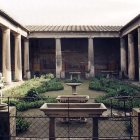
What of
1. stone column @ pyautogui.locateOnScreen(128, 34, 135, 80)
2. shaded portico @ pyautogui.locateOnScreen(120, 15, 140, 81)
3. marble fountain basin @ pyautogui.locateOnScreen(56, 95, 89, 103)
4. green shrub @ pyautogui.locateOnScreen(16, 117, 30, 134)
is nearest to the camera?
green shrub @ pyautogui.locateOnScreen(16, 117, 30, 134)

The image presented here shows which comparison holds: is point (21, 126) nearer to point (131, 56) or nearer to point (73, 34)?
point (131, 56)

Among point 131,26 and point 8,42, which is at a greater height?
point 131,26

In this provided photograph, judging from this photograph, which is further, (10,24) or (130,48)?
(130,48)

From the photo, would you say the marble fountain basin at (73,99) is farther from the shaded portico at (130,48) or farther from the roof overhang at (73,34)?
the roof overhang at (73,34)

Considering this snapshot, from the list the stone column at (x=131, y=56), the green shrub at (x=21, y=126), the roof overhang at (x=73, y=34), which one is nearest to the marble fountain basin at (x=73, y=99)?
the green shrub at (x=21, y=126)

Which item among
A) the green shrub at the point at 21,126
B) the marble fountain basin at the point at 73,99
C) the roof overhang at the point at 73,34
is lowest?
the green shrub at the point at 21,126

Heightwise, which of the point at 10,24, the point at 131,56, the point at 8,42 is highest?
the point at 10,24

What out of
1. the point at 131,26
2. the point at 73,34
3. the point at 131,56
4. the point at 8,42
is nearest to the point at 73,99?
the point at 8,42

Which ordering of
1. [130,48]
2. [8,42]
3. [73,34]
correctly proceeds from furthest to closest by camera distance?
[73,34]
[130,48]
[8,42]

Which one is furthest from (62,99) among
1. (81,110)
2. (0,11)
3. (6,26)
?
(6,26)

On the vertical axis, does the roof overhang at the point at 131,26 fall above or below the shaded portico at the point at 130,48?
above

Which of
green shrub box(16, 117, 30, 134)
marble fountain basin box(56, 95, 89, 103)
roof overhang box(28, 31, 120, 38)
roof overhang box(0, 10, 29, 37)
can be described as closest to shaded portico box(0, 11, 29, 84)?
roof overhang box(0, 10, 29, 37)

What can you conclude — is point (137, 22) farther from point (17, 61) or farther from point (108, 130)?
point (108, 130)

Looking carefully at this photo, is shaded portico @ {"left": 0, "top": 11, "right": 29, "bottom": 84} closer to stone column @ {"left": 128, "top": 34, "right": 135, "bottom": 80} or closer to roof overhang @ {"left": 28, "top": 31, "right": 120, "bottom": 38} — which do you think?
roof overhang @ {"left": 28, "top": 31, "right": 120, "bottom": 38}
